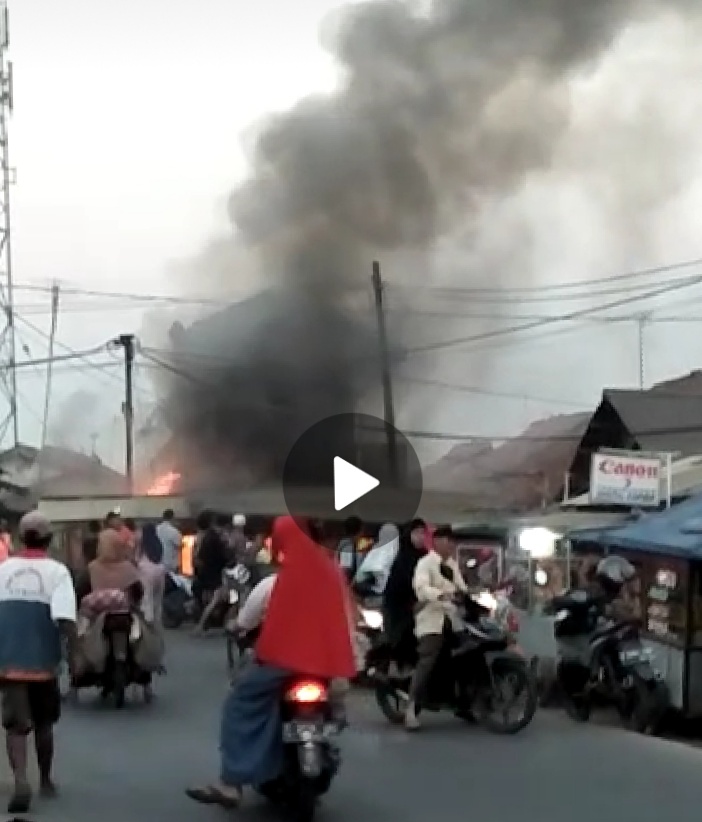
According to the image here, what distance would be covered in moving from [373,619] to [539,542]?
36.7ft

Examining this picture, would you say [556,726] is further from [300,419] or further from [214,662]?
[300,419]

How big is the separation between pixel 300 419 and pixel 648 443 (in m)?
7.25

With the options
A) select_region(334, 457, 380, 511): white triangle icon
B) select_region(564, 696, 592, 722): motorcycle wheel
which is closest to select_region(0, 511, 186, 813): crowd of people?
select_region(334, 457, 380, 511): white triangle icon

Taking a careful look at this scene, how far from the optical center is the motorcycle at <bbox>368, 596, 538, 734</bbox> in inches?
413

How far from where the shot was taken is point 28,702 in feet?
24.7

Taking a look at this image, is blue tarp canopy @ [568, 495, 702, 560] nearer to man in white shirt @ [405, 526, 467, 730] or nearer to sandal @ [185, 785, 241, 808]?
man in white shirt @ [405, 526, 467, 730]

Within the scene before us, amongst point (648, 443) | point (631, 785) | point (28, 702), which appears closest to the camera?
point (28, 702)

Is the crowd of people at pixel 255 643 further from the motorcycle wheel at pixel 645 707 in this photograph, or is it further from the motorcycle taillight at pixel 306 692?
the motorcycle wheel at pixel 645 707

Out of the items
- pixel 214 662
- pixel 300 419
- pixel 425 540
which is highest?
pixel 300 419

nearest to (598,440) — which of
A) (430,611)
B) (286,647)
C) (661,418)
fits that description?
(661,418)

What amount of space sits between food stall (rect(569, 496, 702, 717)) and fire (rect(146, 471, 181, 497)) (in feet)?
74.7

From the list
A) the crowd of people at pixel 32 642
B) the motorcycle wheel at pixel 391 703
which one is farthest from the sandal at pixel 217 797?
the motorcycle wheel at pixel 391 703

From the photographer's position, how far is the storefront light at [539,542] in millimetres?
22641

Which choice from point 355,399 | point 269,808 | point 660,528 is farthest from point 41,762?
point 355,399
